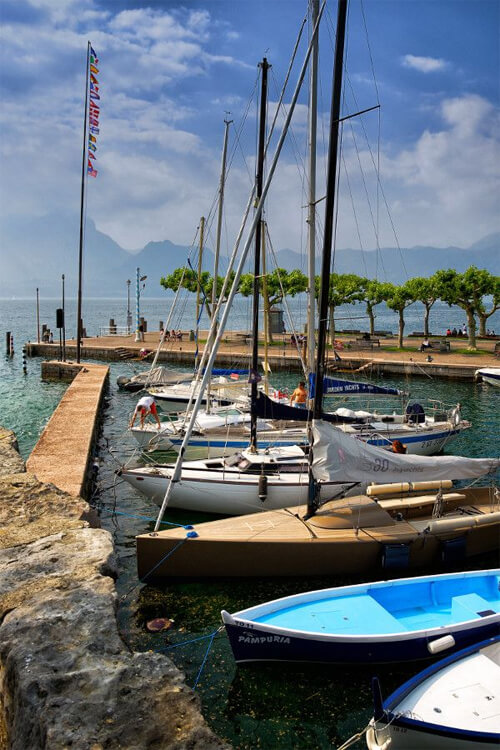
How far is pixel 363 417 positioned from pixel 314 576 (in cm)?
1183

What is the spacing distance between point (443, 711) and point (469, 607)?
2.81 meters

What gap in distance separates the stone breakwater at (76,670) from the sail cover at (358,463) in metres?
5.80

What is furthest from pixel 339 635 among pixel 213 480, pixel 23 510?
pixel 213 480

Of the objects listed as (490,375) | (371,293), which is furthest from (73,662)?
(371,293)

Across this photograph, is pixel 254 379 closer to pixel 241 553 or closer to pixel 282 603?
pixel 241 553

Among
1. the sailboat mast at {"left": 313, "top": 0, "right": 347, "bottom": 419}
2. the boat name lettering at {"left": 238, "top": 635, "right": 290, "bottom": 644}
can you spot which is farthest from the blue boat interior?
the sailboat mast at {"left": 313, "top": 0, "right": 347, "bottom": 419}

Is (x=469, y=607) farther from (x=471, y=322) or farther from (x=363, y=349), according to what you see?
(x=471, y=322)

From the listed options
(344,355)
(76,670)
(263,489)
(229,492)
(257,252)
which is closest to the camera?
(76,670)

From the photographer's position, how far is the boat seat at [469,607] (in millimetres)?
9234

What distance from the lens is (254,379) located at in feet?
58.6

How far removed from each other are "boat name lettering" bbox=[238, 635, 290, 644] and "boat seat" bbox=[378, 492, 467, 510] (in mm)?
5035

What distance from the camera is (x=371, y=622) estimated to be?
9.04 m

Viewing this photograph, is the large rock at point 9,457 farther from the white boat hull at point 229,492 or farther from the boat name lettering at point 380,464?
the boat name lettering at point 380,464

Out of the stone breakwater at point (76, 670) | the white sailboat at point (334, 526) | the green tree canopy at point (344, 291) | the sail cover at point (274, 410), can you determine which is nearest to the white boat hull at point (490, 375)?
the green tree canopy at point (344, 291)
